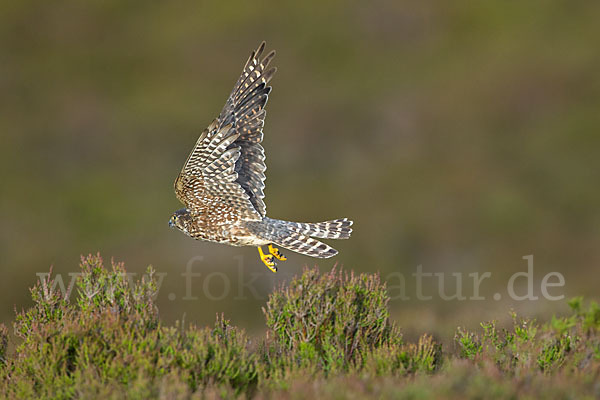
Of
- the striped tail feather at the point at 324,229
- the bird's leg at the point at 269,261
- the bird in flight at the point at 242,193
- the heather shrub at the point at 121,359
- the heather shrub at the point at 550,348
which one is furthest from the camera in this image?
the striped tail feather at the point at 324,229

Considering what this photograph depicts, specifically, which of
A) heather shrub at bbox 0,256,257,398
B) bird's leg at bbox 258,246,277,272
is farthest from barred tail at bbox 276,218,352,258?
heather shrub at bbox 0,256,257,398

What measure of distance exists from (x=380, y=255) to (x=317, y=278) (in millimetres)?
16965

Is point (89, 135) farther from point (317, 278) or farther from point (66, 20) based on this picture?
point (317, 278)

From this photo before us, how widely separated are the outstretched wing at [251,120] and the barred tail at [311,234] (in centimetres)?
52

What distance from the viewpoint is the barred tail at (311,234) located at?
8844 millimetres

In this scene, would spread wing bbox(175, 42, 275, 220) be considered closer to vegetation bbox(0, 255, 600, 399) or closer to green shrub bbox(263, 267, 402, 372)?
vegetation bbox(0, 255, 600, 399)

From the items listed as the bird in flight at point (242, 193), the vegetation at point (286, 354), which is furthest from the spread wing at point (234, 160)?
the vegetation at point (286, 354)

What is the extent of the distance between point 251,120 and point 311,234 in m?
1.62

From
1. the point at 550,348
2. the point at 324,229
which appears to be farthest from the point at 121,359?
the point at 550,348

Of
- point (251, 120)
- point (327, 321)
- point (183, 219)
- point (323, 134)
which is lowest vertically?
point (327, 321)

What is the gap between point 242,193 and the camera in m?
9.16

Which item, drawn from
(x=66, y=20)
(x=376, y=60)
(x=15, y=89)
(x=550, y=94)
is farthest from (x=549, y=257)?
(x=66, y=20)

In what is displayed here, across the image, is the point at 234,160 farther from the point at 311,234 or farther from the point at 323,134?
the point at 323,134

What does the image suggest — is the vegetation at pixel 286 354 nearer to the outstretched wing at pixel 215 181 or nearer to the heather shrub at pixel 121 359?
the heather shrub at pixel 121 359
